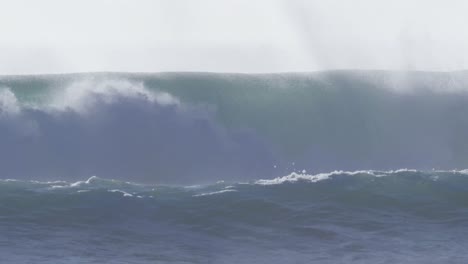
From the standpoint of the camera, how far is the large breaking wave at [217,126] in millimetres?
21125

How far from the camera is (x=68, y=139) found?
21312 mm

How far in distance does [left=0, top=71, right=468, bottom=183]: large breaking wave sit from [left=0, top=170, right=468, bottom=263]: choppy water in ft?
3.90

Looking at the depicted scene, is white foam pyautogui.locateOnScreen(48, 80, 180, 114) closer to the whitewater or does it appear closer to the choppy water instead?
the whitewater

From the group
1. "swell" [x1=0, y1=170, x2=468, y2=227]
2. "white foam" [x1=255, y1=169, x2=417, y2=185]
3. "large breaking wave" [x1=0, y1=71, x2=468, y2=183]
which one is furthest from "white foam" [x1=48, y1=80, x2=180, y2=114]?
"white foam" [x1=255, y1=169, x2=417, y2=185]

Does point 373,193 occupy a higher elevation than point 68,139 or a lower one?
lower

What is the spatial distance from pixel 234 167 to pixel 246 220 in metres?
3.46

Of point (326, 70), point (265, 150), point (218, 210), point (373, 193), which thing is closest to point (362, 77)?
point (326, 70)

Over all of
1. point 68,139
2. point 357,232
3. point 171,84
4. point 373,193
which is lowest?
point 357,232

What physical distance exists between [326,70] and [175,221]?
7602mm

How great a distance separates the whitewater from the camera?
1688 cm

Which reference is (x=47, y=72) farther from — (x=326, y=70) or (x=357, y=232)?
(x=357, y=232)

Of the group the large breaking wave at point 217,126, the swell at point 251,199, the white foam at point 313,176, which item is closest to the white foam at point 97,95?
the large breaking wave at point 217,126

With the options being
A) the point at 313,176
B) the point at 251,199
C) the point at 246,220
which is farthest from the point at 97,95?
the point at 246,220

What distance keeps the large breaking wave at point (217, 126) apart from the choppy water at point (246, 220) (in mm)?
1187
